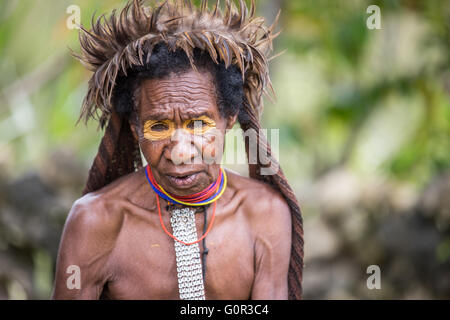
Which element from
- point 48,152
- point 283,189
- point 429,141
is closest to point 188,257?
point 283,189

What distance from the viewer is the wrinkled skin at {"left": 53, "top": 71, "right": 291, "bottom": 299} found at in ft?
7.22

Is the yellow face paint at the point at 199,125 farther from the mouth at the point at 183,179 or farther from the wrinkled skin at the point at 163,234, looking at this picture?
the mouth at the point at 183,179

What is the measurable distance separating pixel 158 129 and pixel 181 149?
144mm

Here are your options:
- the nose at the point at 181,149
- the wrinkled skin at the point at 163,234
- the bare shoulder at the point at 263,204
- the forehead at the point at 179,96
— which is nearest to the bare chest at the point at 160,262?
the wrinkled skin at the point at 163,234

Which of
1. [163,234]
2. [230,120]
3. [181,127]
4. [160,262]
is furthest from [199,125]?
[160,262]

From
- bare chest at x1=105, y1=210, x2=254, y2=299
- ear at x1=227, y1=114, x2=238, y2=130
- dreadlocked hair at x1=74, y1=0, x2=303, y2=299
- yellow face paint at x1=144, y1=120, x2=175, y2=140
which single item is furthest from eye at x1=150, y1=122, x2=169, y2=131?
bare chest at x1=105, y1=210, x2=254, y2=299

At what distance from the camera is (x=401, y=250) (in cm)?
586

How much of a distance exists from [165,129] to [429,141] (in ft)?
15.8

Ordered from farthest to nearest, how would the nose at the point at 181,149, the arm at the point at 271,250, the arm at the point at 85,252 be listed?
the arm at the point at 271,250
the arm at the point at 85,252
the nose at the point at 181,149

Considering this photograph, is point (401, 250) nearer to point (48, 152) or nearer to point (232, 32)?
point (48, 152)

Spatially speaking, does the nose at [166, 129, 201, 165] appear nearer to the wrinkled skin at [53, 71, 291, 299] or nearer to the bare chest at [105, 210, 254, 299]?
the wrinkled skin at [53, 71, 291, 299]

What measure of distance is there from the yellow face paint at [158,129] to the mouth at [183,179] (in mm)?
166

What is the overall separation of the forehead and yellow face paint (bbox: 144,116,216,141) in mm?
31

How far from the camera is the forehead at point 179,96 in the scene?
2.14 meters
